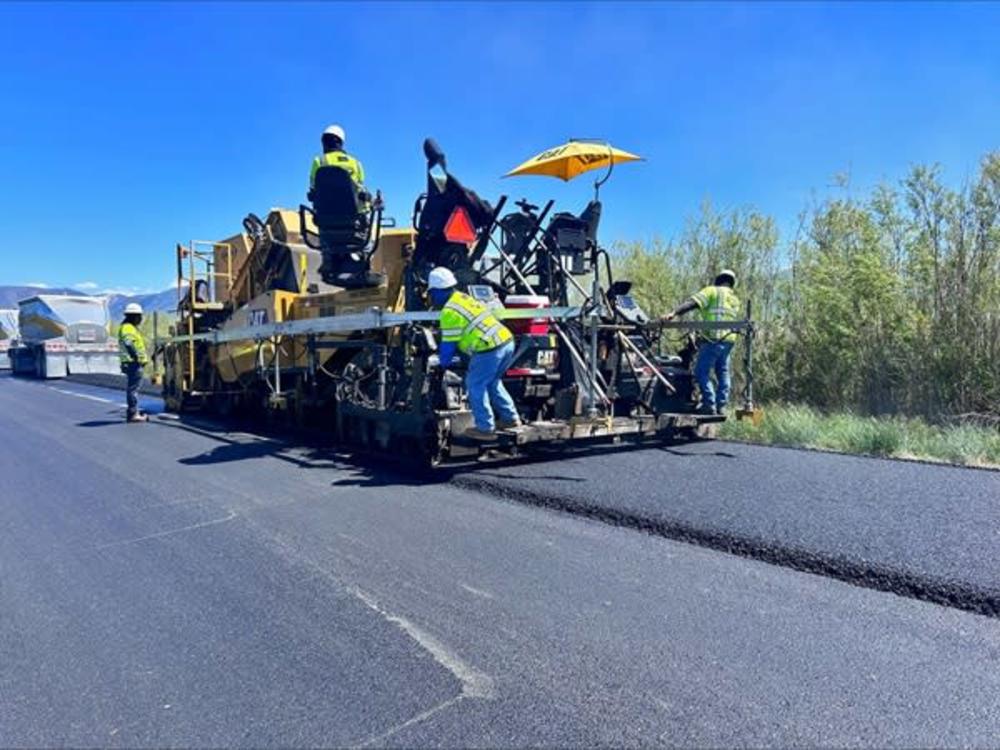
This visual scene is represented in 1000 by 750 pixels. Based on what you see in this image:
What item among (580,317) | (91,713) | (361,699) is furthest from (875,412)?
(91,713)

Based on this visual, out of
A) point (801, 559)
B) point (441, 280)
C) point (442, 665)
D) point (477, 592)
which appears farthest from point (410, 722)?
point (441, 280)

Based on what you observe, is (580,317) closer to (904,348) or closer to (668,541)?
(668,541)

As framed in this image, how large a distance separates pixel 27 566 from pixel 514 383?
3.86 metres

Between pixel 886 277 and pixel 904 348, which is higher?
pixel 886 277

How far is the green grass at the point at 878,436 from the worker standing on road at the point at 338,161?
14.9 ft

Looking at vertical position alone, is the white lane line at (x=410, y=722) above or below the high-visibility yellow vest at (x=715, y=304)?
below

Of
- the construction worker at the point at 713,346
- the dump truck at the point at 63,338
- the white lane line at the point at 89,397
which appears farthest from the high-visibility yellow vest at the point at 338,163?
the dump truck at the point at 63,338

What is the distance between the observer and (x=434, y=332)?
6.25 meters

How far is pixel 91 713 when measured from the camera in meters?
2.45

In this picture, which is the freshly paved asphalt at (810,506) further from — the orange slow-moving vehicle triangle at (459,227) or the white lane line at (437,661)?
the orange slow-moving vehicle triangle at (459,227)

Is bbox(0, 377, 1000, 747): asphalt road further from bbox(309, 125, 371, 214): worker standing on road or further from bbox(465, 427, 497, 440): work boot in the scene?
bbox(309, 125, 371, 214): worker standing on road

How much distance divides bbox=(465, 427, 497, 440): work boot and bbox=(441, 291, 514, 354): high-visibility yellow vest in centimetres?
63

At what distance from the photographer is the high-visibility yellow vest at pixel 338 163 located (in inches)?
280

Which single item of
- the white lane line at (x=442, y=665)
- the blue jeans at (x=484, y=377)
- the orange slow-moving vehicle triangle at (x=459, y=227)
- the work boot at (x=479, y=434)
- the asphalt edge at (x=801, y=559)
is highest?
the orange slow-moving vehicle triangle at (x=459, y=227)
